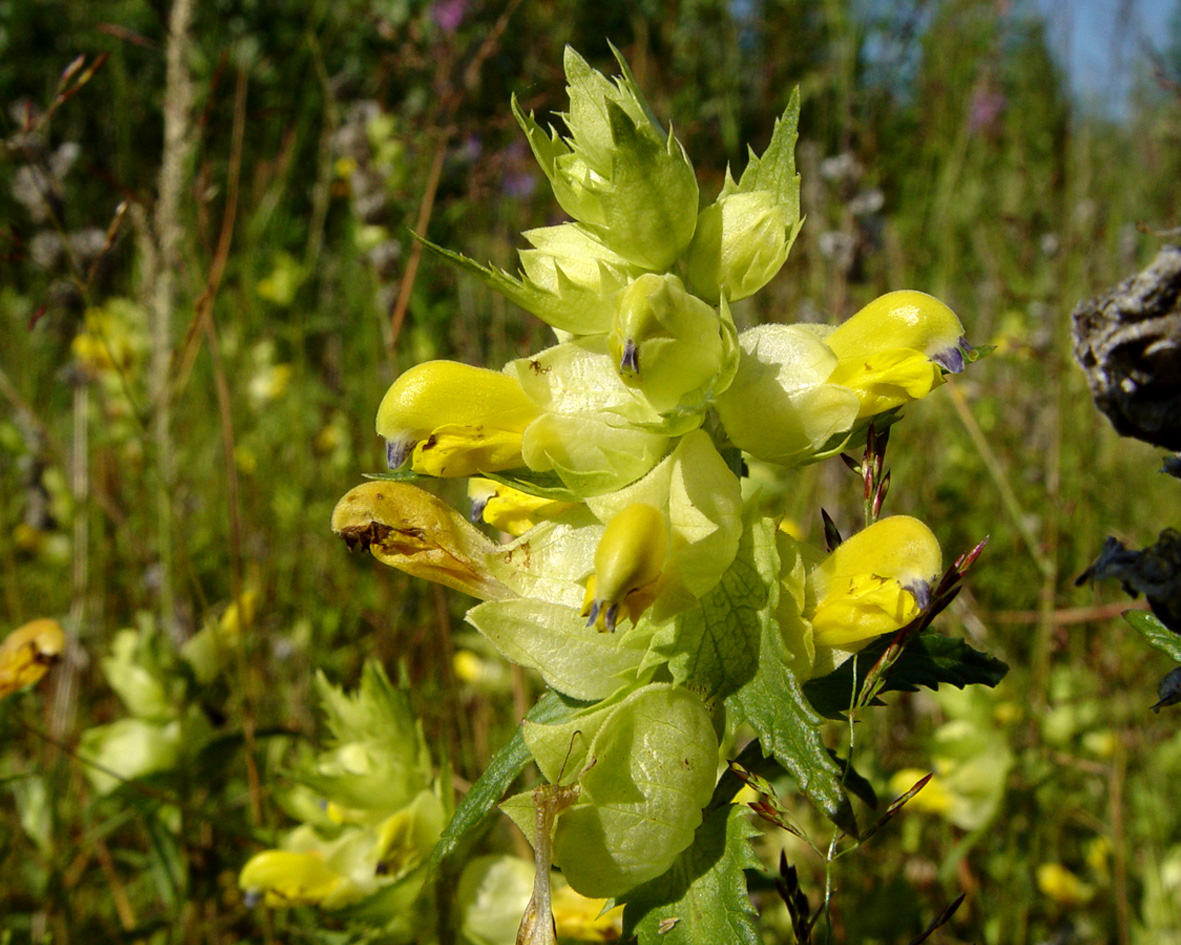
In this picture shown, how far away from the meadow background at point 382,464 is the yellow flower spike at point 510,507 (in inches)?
14.4

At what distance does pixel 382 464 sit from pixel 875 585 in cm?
203

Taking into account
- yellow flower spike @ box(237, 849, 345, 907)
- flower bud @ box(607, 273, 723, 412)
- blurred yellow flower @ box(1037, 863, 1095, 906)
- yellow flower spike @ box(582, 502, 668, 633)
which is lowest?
blurred yellow flower @ box(1037, 863, 1095, 906)

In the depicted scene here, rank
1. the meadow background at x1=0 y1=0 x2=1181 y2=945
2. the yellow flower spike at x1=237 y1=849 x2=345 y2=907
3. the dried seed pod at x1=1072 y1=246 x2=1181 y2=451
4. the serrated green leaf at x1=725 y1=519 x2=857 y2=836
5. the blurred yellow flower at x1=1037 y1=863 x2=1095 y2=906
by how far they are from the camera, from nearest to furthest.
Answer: the dried seed pod at x1=1072 y1=246 x2=1181 y2=451
the serrated green leaf at x1=725 y1=519 x2=857 y2=836
the yellow flower spike at x1=237 y1=849 x2=345 y2=907
the meadow background at x1=0 y1=0 x2=1181 y2=945
the blurred yellow flower at x1=1037 y1=863 x2=1095 y2=906

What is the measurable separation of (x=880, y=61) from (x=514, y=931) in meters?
2.65

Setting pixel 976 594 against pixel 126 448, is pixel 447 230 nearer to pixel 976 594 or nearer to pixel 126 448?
pixel 126 448

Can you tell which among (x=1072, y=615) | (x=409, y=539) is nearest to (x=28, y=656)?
(x=409, y=539)

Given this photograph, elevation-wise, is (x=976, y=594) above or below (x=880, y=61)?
below

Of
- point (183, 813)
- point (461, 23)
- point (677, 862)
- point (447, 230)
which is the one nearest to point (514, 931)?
point (677, 862)

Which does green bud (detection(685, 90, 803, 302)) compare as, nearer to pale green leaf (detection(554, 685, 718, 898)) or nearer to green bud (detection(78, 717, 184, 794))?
pale green leaf (detection(554, 685, 718, 898))

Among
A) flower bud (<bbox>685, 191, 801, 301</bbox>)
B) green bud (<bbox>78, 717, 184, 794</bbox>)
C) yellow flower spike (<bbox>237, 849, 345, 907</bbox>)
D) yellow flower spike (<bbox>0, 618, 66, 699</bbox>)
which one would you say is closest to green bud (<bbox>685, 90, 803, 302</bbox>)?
flower bud (<bbox>685, 191, 801, 301</bbox>)

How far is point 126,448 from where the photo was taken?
144 inches

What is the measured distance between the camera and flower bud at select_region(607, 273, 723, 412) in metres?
0.73

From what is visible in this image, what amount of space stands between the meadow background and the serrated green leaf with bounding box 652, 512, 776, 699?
0.44 metres

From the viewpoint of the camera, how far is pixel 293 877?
3.82 feet
